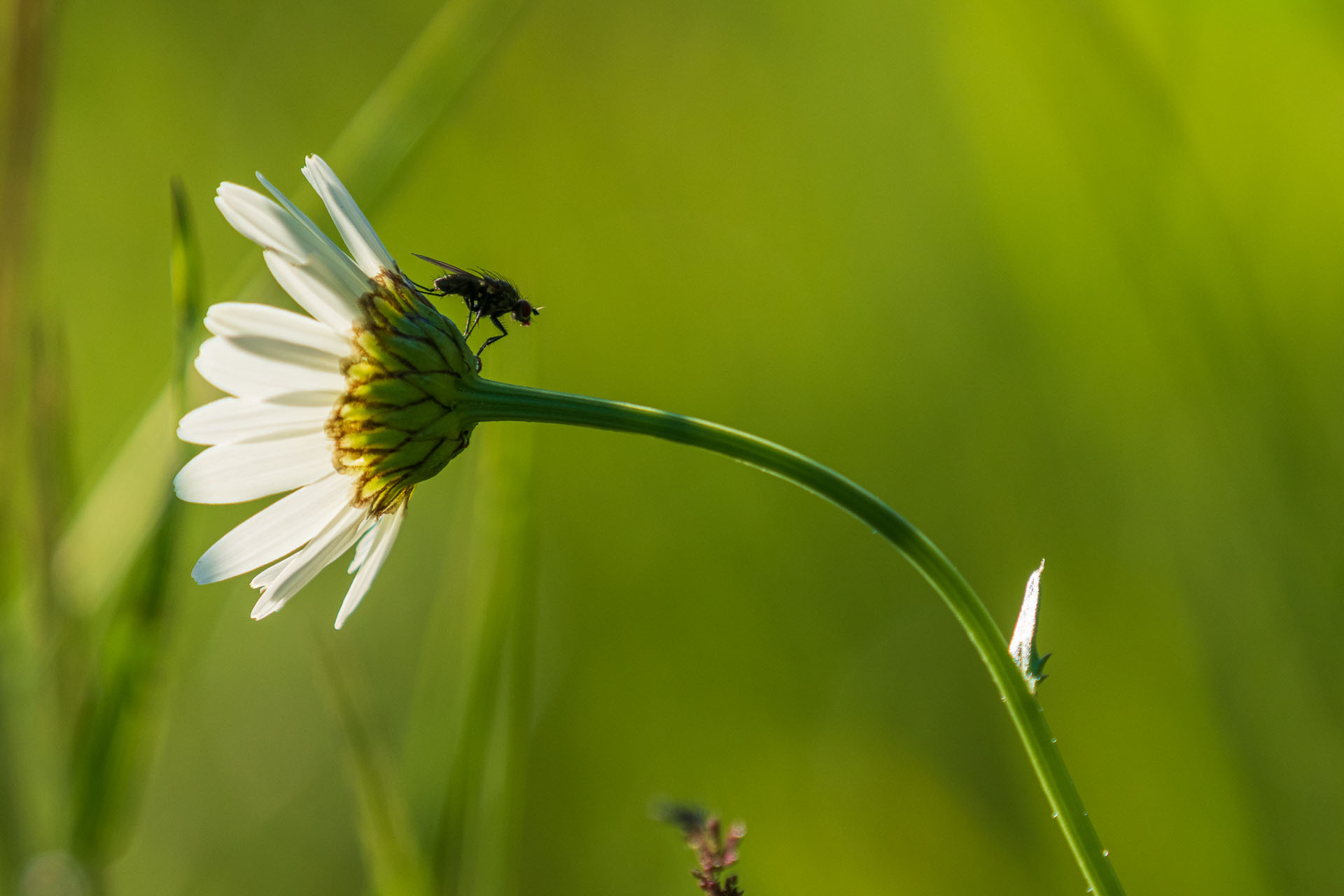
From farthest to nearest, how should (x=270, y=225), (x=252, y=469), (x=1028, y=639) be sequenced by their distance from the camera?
1. (x=252, y=469)
2. (x=270, y=225)
3. (x=1028, y=639)

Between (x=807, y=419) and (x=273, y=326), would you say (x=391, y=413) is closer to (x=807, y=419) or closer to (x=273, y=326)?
(x=273, y=326)

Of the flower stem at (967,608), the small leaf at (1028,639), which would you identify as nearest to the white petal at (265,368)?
the flower stem at (967,608)

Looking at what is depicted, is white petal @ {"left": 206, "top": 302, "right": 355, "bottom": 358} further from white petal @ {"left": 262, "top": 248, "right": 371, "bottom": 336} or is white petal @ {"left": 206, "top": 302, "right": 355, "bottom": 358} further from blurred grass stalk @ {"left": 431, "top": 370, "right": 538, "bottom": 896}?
blurred grass stalk @ {"left": 431, "top": 370, "right": 538, "bottom": 896}

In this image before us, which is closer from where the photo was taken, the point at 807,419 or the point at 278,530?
the point at 278,530

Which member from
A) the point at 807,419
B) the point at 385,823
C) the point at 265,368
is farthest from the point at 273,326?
the point at 807,419

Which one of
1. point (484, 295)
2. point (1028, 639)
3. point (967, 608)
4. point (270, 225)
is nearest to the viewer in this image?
point (967, 608)

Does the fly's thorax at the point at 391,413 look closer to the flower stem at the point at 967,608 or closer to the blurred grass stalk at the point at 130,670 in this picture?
the blurred grass stalk at the point at 130,670

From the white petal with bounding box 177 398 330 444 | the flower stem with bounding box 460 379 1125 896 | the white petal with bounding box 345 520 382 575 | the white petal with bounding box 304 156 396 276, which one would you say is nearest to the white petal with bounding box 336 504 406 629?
the white petal with bounding box 345 520 382 575

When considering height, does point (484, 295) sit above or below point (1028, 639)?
above
